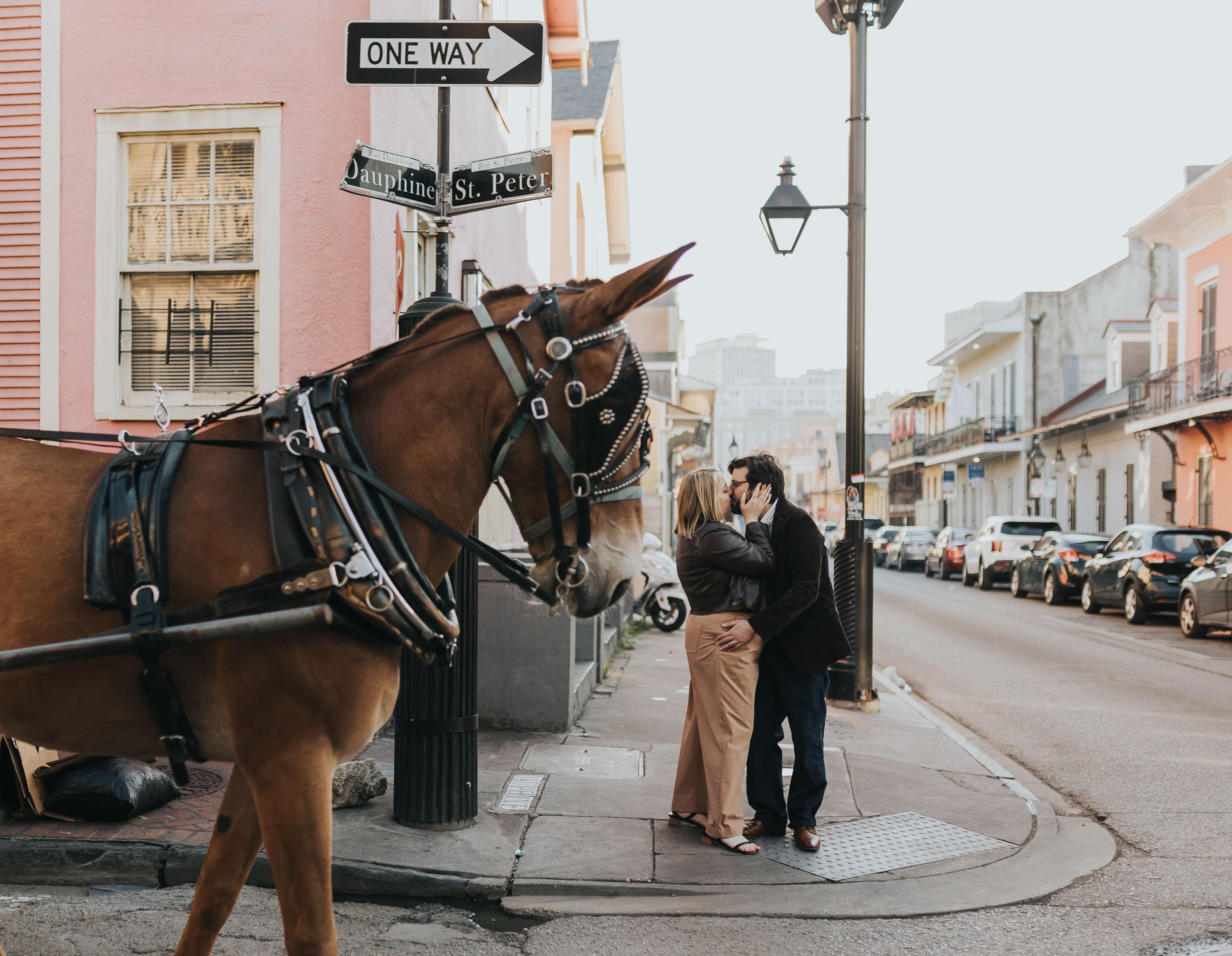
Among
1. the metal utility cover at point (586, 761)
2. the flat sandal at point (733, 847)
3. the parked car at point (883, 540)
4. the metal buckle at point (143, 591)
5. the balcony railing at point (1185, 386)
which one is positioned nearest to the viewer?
the metal buckle at point (143, 591)

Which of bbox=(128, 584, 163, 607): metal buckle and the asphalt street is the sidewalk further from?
bbox=(128, 584, 163, 607): metal buckle

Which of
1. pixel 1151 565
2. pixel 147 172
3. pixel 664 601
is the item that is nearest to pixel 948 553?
pixel 1151 565

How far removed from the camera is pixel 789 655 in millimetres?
5766

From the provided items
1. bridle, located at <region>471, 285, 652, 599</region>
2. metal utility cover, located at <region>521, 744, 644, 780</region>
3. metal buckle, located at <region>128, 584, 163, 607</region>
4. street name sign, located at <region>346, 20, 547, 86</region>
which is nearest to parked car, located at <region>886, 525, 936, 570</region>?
metal utility cover, located at <region>521, 744, 644, 780</region>

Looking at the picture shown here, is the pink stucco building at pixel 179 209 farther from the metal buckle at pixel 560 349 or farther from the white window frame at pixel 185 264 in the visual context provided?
the metal buckle at pixel 560 349

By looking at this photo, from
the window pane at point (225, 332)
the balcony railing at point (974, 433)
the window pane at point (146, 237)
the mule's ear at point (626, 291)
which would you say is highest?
the balcony railing at point (974, 433)

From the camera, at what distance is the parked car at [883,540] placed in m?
42.8

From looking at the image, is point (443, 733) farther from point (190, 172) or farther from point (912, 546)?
point (912, 546)

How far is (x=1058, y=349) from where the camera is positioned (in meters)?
44.9

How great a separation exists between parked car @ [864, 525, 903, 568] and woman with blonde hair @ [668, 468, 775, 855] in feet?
120

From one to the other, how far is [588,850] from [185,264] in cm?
515

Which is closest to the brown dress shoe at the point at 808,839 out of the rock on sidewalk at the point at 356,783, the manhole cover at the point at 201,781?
the rock on sidewalk at the point at 356,783

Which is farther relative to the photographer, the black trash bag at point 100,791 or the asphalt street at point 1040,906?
the black trash bag at point 100,791

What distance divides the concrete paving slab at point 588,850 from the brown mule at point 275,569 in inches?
95.6
